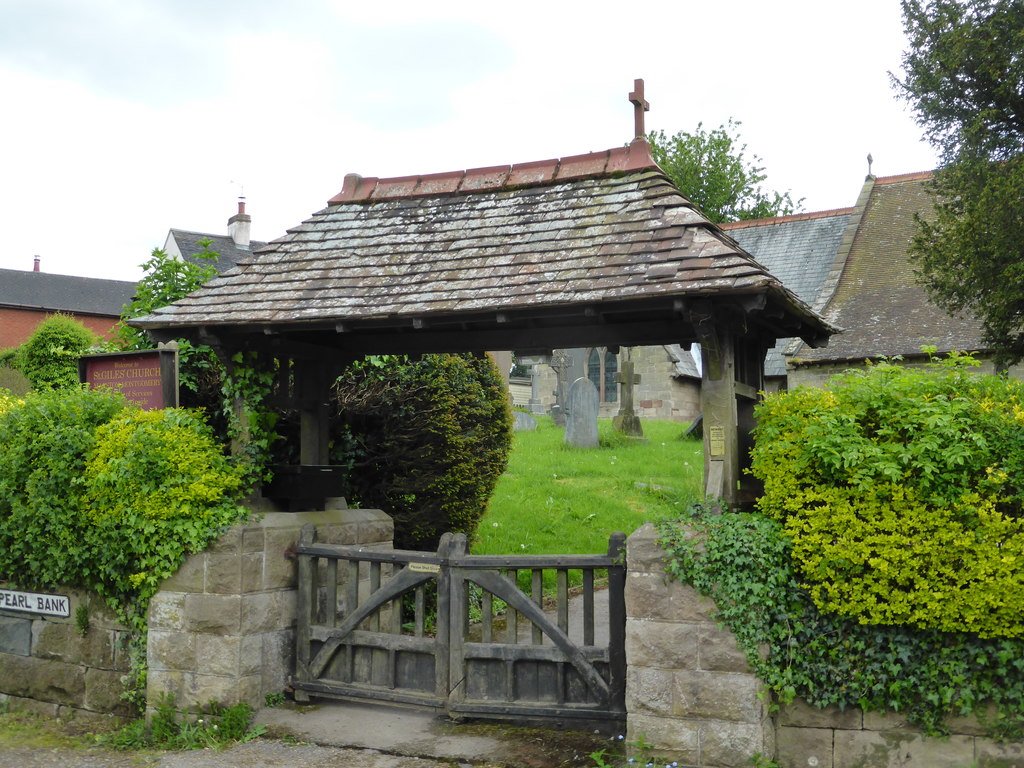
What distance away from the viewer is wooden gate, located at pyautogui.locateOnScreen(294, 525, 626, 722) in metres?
6.06

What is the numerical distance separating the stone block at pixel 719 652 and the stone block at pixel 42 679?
5066mm

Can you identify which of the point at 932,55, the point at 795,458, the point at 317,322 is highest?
the point at 932,55

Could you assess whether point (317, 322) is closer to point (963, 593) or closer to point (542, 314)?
point (542, 314)

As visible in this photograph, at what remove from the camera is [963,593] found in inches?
190

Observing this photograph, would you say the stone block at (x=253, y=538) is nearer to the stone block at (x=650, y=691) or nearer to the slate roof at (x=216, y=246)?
the stone block at (x=650, y=691)

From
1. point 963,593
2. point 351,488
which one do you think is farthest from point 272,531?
point 963,593

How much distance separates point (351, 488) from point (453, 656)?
350 centimetres

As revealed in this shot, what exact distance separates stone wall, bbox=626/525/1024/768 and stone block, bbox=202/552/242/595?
2.96 meters

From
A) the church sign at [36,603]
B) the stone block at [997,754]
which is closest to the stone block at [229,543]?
the church sign at [36,603]

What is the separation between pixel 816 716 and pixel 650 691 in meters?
0.95

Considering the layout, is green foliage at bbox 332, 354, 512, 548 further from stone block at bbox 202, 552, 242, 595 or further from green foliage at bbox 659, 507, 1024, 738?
green foliage at bbox 659, 507, 1024, 738

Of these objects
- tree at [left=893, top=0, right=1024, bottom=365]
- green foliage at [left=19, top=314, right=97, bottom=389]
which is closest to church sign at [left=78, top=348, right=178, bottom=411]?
tree at [left=893, top=0, right=1024, bottom=365]

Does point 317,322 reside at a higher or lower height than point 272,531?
higher

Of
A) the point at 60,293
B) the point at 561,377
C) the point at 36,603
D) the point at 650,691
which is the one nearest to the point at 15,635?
the point at 36,603
